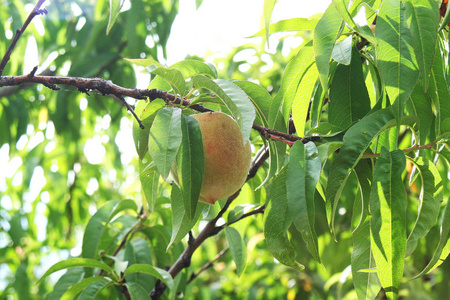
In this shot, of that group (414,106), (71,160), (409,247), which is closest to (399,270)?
(409,247)

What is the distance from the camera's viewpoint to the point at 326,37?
784 mm

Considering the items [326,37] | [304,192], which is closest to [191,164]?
[304,192]

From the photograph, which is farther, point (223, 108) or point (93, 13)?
point (93, 13)

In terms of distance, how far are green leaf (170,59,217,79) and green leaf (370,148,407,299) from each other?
0.38m

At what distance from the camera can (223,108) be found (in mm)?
986

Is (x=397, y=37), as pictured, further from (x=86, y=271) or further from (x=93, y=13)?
(x=93, y=13)

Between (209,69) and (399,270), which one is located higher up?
(209,69)

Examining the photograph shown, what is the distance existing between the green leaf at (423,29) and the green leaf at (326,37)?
118 millimetres

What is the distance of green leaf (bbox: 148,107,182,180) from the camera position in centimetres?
Result: 67

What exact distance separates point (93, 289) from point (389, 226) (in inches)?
29.3

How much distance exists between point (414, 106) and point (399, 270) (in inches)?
12.7

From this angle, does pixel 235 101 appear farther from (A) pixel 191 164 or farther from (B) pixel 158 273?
(B) pixel 158 273

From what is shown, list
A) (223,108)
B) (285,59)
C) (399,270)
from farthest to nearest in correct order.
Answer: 1. (285,59)
2. (223,108)
3. (399,270)

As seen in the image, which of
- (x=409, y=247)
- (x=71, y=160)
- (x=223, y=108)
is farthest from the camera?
(x=71, y=160)
